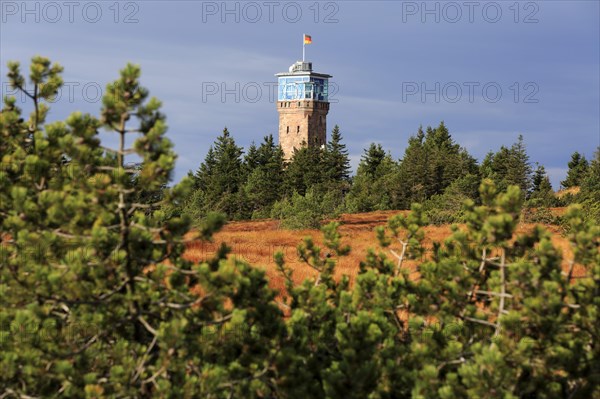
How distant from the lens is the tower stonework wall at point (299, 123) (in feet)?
410

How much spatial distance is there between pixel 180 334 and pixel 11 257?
2716 millimetres

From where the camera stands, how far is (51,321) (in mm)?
8758

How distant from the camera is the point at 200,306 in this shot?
9148mm

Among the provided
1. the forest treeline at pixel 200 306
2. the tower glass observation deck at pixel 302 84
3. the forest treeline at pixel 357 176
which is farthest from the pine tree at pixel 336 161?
the forest treeline at pixel 200 306

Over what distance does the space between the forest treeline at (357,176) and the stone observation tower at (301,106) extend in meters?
21.4

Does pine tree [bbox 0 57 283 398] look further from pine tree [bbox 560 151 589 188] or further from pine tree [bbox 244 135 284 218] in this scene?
pine tree [bbox 560 151 589 188]

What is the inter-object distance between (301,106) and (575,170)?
47298 mm

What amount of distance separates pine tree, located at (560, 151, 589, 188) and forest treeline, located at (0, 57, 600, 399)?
3335 inches

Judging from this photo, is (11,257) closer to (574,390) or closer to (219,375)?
(219,375)

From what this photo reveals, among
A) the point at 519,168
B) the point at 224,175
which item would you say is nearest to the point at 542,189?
the point at 519,168

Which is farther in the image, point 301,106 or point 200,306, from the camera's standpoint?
point 301,106

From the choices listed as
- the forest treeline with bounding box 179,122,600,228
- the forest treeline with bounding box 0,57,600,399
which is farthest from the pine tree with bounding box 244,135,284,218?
the forest treeline with bounding box 0,57,600,399

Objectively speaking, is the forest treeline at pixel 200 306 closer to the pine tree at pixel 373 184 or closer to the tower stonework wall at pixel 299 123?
the pine tree at pixel 373 184

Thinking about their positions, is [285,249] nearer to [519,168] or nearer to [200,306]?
[200,306]
